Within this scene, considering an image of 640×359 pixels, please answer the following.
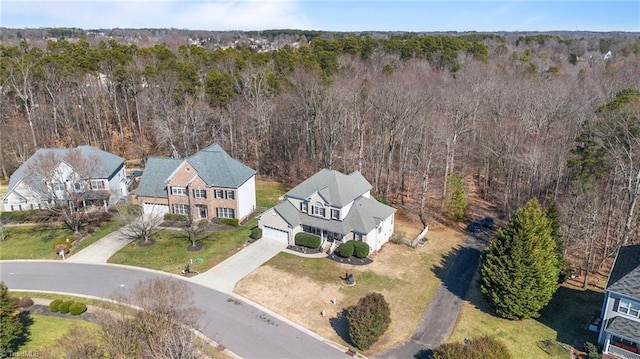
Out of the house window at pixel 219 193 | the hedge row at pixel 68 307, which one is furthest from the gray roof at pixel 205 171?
the hedge row at pixel 68 307

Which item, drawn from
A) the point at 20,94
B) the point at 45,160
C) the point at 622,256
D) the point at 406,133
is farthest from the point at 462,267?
the point at 20,94

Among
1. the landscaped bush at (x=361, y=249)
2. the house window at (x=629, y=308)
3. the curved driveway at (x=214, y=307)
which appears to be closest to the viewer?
the house window at (x=629, y=308)

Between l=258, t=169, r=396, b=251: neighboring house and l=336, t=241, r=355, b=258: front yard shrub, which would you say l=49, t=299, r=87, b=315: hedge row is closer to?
l=258, t=169, r=396, b=251: neighboring house

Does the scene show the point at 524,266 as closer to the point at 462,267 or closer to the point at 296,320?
the point at 462,267

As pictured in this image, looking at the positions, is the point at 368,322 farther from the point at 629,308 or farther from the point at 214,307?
the point at 629,308

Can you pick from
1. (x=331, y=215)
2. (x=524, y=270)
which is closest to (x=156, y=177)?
(x=331, y=215)

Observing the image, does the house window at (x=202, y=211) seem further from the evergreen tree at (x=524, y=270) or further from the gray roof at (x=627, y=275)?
the gray roof at (x=627, y=275)
